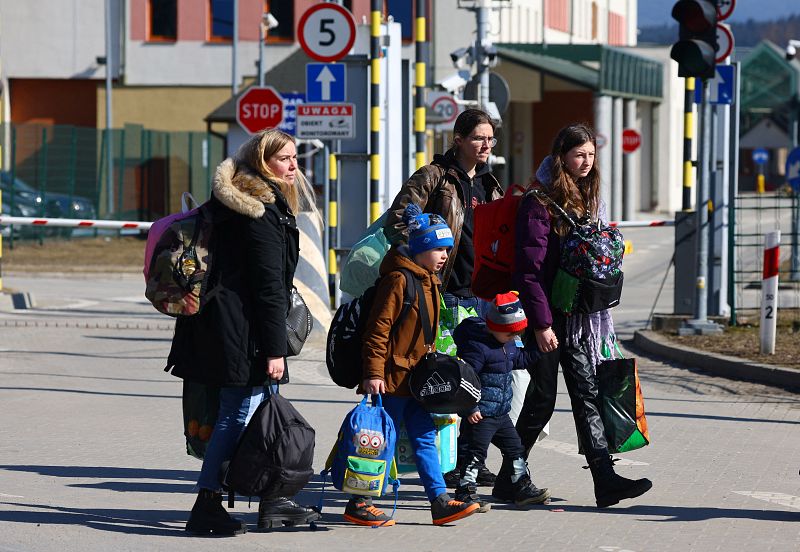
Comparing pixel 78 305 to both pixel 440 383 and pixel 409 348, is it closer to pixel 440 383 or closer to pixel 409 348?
pixel 409 348

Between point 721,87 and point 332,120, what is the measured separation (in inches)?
156

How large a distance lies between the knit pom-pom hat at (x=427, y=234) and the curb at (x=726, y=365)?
5.57m

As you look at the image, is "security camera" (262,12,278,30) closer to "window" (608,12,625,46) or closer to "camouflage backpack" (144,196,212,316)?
"camouflage backpack" (144,196,212,316)

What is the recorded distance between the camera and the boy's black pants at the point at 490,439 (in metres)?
7.35

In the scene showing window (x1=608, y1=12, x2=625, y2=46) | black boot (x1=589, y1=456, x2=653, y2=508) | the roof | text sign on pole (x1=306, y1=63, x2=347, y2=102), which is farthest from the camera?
window (x1=608, y1=12, x2=625, y2=46)

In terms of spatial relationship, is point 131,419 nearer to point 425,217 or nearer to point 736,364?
point 425,217

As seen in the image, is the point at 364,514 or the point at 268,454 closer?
the point at 268,454

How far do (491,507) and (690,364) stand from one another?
20.3ft

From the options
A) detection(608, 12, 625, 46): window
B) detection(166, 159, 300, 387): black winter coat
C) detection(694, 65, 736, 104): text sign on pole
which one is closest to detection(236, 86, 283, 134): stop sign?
detection(694, 65, 736, 104): text sign on pole

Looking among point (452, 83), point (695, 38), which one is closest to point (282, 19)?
point (452, 83)

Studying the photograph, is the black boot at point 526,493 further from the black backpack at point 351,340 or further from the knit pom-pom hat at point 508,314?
the black backpack at point 351,340

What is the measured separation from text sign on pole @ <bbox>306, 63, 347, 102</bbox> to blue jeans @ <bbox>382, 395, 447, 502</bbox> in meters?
8.94

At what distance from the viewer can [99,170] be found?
33.2 metres

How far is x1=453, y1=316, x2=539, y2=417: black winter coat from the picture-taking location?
727 cm
